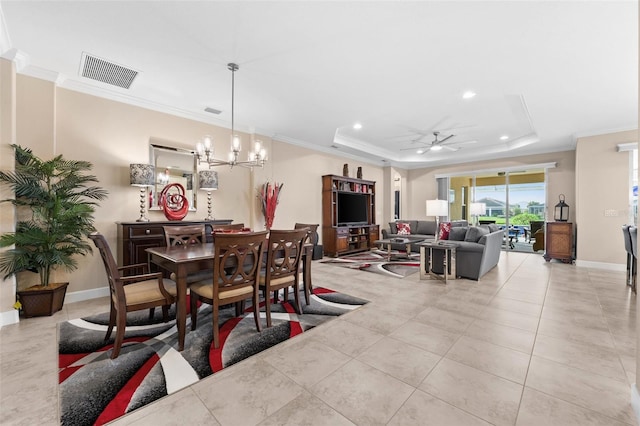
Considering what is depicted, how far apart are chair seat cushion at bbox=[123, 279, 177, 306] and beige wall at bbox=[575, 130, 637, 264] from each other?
304 inches

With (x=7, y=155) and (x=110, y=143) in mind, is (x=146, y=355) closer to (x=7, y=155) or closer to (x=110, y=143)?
(x=7, y=155)

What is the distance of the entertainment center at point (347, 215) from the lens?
687 centimetres

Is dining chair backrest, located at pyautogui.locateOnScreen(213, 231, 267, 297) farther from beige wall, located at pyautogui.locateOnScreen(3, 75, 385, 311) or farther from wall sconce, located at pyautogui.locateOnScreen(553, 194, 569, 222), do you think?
wall sconce, located at pyautogui.locateOnScreen(553, 194, 569, 222)

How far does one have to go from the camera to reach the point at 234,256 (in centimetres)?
260

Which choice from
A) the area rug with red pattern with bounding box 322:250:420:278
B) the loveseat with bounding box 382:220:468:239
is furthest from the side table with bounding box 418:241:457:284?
the loveseat with bounding box 382:220:468:239

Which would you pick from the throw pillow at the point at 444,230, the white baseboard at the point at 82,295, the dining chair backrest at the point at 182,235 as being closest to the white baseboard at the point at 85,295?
the white baseboard at the point at 82,295

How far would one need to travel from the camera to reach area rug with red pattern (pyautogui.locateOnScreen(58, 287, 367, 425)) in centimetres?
167

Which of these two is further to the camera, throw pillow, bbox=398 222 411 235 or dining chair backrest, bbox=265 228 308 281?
throw pillow, bbox=398 222 411 235

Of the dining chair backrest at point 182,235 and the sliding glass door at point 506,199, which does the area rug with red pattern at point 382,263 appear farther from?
the sliding glass door at point 506,199

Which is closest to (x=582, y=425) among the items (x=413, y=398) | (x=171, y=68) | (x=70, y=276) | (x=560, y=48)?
(x=413, y=398)

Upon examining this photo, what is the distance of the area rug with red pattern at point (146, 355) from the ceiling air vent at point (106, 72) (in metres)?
2.90

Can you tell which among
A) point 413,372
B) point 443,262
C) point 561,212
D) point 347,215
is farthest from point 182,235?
point 561,212

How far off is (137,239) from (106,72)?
6.92 ft

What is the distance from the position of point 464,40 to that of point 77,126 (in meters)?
4.77
